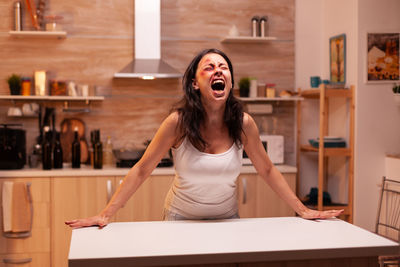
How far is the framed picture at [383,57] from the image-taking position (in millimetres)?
3605

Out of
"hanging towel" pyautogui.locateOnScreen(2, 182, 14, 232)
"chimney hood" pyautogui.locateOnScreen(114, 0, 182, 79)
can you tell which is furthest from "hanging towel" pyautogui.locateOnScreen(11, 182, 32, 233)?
"chimney hood" pyautogui.locateOnScreen(114, 0, 182, 79)

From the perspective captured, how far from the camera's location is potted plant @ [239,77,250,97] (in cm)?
395

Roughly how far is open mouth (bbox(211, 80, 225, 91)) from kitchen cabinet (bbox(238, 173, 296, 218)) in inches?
69.6

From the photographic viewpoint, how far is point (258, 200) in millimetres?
3643

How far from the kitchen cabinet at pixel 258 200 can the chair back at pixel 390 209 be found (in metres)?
0.70

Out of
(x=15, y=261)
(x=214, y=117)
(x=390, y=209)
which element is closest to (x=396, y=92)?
(x=390, y=209)

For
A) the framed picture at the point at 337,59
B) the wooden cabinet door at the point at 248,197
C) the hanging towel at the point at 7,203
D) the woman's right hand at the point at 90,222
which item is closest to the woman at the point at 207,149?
the woman's right hand at the point at 90,222

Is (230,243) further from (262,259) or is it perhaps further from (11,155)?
(11,155)

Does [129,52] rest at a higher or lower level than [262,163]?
higher

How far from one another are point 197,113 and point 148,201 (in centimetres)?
167

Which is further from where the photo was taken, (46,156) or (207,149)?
(46,156)

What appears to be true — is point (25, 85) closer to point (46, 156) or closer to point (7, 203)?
point (46, 156)

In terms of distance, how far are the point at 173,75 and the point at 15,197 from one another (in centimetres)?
150

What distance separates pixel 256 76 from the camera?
4129 mm
